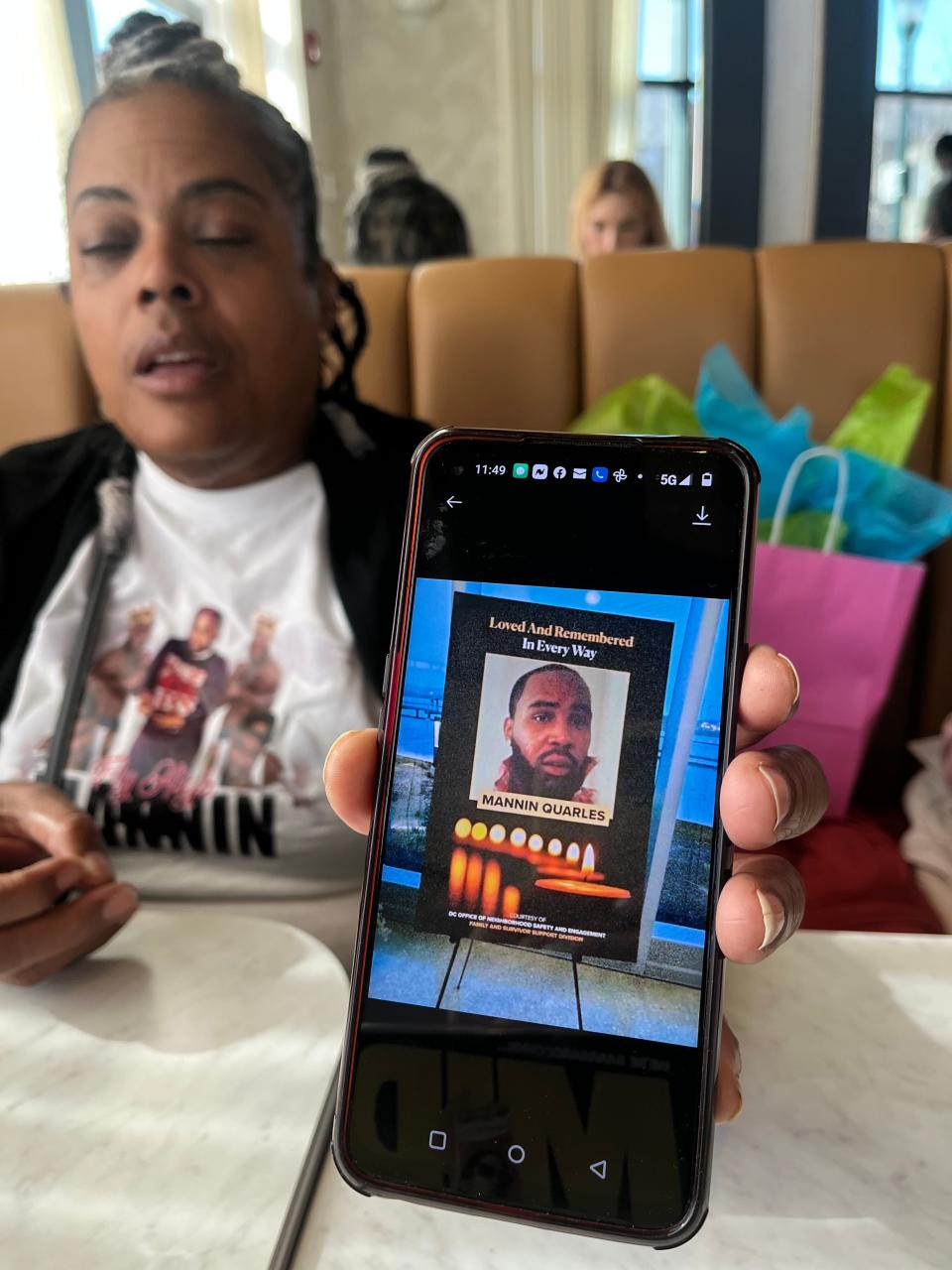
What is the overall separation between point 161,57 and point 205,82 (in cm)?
4

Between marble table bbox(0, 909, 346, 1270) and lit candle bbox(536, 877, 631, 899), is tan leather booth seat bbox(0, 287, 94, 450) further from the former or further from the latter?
lit candle bbox(536, 877, 631, 899)

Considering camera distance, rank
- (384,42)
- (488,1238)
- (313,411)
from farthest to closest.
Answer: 1. (384,42)
2. (313,411)
3. (488,1238)

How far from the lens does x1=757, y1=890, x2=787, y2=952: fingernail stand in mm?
254

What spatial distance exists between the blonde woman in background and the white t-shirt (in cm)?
97

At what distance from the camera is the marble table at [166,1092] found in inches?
10.0

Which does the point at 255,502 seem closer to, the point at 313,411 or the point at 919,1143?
the point at 313,411

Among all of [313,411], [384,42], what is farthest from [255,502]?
[384,42]

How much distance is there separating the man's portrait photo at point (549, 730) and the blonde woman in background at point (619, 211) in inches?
50.5

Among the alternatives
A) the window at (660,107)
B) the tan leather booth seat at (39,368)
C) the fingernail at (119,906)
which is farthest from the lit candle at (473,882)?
the window at (660,107)

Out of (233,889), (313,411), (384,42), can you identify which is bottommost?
(233,889)

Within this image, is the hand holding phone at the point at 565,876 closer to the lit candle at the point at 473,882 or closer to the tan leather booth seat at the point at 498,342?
the lit candle at the point at 473,882

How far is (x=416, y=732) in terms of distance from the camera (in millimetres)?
291

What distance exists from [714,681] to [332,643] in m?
0.41

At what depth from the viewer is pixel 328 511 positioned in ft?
2.25
